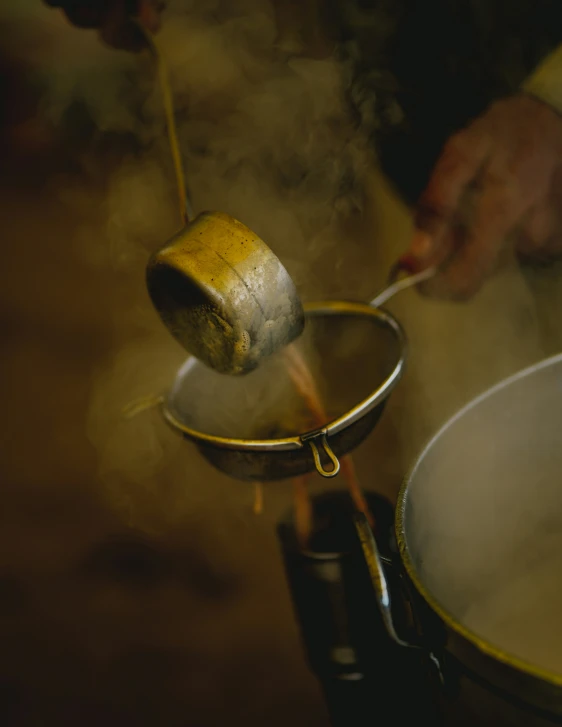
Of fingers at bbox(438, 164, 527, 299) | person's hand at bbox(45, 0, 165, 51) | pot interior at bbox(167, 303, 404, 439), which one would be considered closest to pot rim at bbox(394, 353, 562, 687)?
pot interior at bbox(167, 303, 404, 439)

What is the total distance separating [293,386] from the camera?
108 cm

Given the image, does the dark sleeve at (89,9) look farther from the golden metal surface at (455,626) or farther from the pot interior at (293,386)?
the golden metal surface at (455,626)

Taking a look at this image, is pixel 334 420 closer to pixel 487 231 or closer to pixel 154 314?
pixel 487 231

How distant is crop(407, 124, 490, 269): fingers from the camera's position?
1041mm

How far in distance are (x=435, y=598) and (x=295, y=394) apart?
1.97 ft

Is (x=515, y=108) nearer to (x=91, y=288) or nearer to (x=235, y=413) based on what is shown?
(x=235, y=413)

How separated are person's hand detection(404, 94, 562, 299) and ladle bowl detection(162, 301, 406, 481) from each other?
19 cm

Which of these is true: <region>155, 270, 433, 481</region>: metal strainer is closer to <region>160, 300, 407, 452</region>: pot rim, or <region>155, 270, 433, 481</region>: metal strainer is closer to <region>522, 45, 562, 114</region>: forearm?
<region>160, 300, 407, 452</region>: pot rim

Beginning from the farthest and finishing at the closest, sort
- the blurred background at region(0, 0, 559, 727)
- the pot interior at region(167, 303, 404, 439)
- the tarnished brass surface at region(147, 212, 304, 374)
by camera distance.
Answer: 1. the blurred background at region(0, 0, 559, 727)
2. the pot interior at region(167, 303, 404, 439)
3. the tarnished brass surface at region(147, 212, 304, 374)

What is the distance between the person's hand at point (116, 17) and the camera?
989mm

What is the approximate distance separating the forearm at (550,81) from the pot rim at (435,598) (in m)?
0.54

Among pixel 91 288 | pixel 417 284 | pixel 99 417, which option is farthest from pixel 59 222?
pixel 417 284

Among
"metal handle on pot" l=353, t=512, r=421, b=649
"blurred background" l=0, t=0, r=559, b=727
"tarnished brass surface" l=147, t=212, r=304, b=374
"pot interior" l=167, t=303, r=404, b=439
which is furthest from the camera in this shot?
"blurred background" l=0, t=0, r=559, b=727

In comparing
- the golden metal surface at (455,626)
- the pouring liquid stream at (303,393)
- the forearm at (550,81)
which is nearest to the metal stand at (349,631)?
the pouring liquid stream at (303,393)
